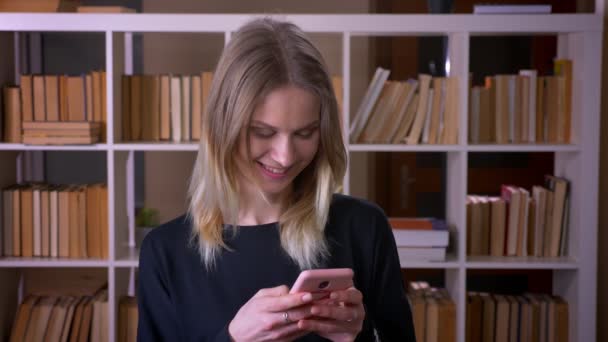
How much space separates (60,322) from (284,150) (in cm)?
227

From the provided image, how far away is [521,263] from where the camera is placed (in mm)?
3324

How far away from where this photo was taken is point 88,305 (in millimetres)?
3498

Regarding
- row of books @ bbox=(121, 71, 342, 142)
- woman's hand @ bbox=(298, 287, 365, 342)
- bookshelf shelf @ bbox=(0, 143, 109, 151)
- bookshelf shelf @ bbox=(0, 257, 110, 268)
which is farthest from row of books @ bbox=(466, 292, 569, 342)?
woman's hand @ bbox=(298, 287, 365, 342)

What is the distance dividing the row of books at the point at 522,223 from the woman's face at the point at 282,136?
194 cm

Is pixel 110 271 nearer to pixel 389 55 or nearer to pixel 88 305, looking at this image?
pixel 88 305

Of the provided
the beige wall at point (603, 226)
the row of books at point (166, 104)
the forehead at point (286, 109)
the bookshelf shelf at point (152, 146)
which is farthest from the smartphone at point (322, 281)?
the beige wall at point (603, 226)

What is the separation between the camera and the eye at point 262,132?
1.63 metres

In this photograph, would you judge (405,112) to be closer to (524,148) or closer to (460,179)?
(460,179)

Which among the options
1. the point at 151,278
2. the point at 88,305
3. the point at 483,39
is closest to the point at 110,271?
the point at 88,305

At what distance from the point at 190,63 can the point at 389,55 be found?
1.22m

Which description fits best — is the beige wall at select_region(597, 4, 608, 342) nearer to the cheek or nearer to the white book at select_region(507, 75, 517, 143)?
the white book at select_region(507, 75, 517, 143)

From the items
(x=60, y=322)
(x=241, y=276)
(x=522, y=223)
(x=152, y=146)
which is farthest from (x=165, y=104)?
(x=241, y=276)

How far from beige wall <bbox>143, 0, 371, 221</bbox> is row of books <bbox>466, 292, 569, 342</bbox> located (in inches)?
63.1

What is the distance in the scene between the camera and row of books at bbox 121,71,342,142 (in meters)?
3.41
